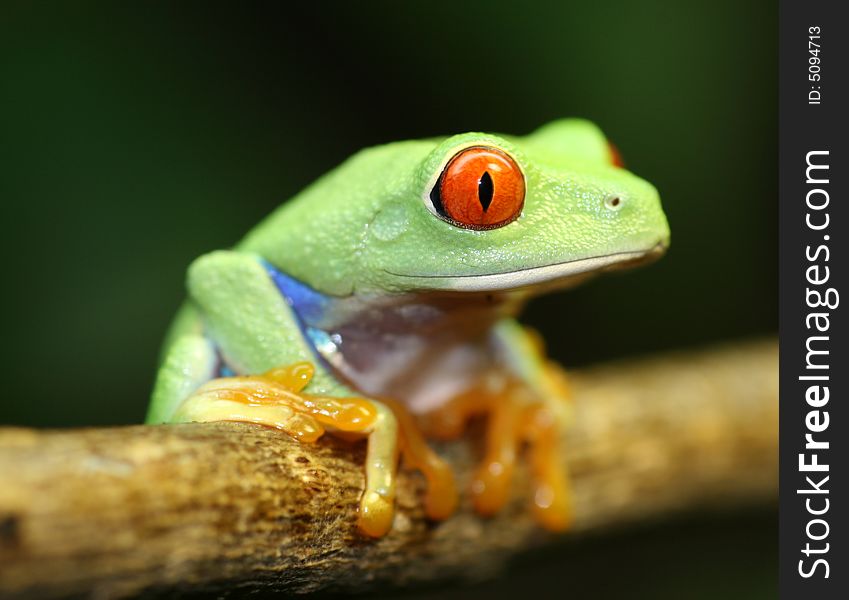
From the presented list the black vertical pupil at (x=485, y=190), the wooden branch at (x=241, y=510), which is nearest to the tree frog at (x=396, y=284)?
the black vertical pupil at (x=485, y=190)

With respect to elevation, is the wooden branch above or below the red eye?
below

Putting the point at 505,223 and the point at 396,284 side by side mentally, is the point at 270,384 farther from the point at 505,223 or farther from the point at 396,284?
the point at 505,223

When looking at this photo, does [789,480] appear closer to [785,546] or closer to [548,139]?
[785,546]

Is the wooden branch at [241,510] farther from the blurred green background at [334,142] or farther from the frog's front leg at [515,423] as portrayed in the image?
the blurred green background at [334,142]

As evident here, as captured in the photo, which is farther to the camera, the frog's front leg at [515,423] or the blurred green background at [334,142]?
the blurred green background at [334,142]

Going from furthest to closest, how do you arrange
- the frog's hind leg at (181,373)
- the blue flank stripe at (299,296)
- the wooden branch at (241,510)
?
1. the blue flank stripe at (299,296)
2. the frog's hind leg at (181,373)
3. the wooden branch at (241,510)

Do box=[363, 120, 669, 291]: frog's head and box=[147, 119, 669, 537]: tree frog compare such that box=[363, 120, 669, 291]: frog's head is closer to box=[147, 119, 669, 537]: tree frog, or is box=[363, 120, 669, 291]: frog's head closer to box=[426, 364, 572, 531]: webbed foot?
box=[147, 119, 669, 537]: tree frog

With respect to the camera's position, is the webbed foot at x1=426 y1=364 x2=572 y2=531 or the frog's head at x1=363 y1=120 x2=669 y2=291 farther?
the webbed foot at x1=426 y1=364 x2=572 y2=531

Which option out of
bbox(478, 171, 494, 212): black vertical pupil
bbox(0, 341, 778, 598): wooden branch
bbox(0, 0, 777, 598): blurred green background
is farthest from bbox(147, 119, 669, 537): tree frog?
bbox(0, 0, 777, 598): blurred green background
